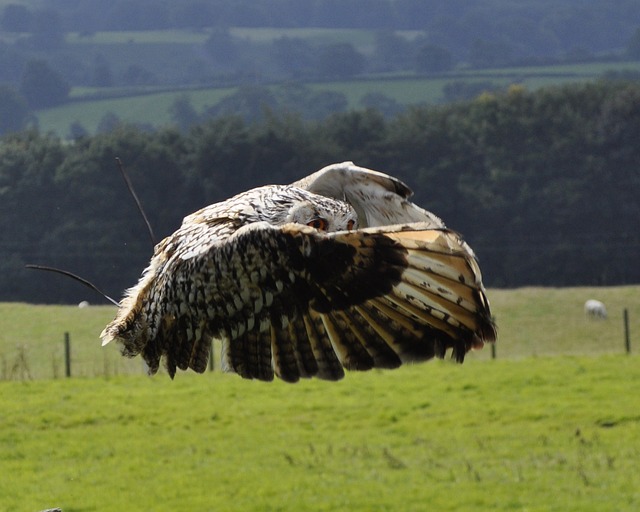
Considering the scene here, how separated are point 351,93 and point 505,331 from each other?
9785 cm

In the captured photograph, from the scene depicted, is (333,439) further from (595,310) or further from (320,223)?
(595,310)

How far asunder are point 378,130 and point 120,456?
168 ft

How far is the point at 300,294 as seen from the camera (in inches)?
235

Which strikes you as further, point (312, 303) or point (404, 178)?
point (404, 178)

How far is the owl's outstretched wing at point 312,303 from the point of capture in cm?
554

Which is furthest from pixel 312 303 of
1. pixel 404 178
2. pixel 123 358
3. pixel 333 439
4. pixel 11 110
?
pixel 11 110

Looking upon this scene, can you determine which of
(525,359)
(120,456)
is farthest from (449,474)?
(525,359)

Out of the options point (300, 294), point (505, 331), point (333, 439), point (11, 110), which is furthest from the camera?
point (11, 110)

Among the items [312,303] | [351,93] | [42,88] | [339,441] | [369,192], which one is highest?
[42,88]

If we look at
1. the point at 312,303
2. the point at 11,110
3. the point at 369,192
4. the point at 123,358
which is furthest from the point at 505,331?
the point at 11,110

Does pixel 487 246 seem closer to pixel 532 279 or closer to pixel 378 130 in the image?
pixel 532 279

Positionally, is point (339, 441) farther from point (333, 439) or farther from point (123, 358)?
point (123, 358)

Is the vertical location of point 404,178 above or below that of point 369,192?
above

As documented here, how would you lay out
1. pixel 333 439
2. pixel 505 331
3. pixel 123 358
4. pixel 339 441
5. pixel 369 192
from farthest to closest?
pixel 505 331 → pixel 123 358 → pixel 333 439 → pixel 339 441 → pixel 369 192
